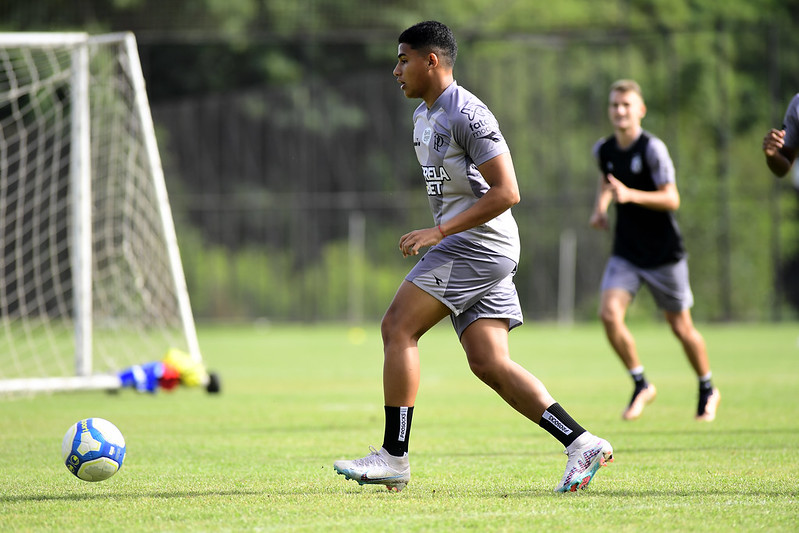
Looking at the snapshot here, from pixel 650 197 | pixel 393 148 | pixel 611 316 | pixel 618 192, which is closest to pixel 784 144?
pixel 618 192

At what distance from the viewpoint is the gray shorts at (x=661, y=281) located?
793 cm

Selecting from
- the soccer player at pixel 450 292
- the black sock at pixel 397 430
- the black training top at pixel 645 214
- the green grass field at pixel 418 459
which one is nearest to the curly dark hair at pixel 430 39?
the soccer player at pixel 450 292

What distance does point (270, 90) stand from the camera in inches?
1127

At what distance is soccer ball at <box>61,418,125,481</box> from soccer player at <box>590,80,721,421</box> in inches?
161

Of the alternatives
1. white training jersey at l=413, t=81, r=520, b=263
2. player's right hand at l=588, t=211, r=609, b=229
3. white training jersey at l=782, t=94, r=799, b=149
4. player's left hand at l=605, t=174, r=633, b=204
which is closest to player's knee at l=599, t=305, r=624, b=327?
player's right hand at l=588, t=211, r=609, b=229

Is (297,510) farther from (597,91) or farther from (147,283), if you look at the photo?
(597,91)

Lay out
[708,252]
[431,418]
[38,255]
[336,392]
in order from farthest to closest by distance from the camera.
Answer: [708,252] < [38,255] < [336,392] < [431,418]

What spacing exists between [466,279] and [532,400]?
62 cm

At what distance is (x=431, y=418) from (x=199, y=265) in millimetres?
19561

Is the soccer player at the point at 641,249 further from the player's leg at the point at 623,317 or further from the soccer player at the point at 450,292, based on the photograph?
the soccer player at the point at 450,292

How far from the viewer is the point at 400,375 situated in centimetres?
477

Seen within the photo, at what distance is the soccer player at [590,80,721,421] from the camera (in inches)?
309

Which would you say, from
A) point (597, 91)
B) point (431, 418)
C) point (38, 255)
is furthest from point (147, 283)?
point (597, 91)

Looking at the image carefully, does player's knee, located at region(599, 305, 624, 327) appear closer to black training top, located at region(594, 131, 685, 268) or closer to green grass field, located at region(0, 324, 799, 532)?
black training top, located at region(594, 131, 685, 268)
